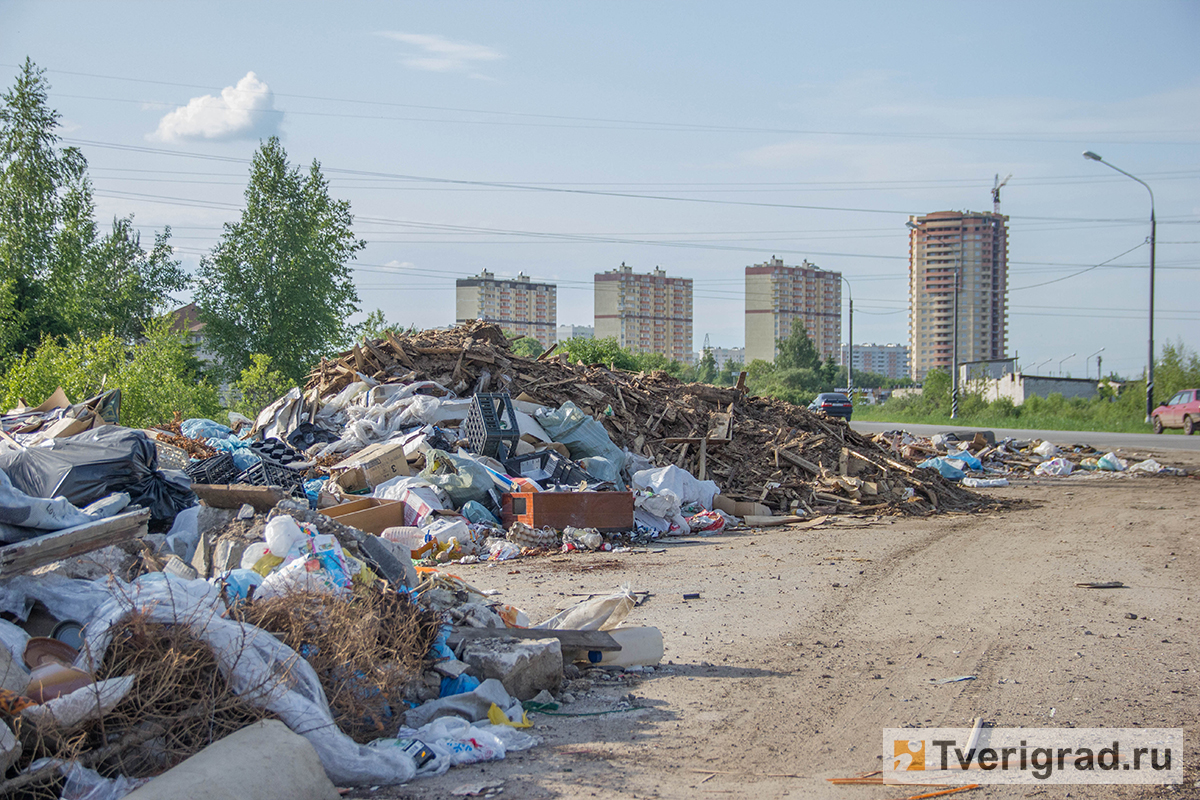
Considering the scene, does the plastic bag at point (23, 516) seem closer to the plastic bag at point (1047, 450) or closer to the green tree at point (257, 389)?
the green tree at point (257, 389)

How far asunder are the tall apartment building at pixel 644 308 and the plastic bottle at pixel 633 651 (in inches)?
2965

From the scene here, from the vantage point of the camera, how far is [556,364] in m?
15.5

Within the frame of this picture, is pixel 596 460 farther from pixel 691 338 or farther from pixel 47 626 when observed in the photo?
pixel 691 338

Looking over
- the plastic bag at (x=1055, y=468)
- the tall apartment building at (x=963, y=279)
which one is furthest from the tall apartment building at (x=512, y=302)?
the plastic bag at (x=1055, y=468)

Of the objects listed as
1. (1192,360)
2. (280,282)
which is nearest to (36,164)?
(280,282)

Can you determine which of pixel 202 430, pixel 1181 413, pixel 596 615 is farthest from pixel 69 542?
pixel 1181 413

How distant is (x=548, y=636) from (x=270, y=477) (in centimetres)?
511

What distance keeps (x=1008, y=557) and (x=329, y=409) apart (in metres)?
10.0

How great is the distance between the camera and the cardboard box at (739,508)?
40.4ft

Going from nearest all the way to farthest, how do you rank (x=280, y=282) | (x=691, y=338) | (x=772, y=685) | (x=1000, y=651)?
(x=772, y=685) < (x=1000, y=651) < (x=280, y=282) < (x=691, y=338)

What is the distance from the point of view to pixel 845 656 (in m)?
5.51

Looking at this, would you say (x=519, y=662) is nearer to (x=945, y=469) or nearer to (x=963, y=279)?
(x=945, y=469)

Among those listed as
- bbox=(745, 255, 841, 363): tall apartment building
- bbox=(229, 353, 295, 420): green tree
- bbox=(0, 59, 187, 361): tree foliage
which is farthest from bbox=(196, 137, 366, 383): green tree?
bbox=(745, 255, 841, 363): tall apartment building

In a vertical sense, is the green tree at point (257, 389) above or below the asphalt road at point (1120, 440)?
above
